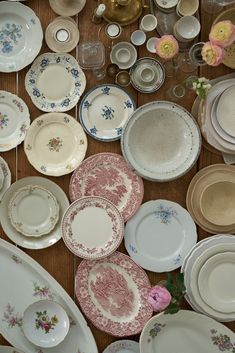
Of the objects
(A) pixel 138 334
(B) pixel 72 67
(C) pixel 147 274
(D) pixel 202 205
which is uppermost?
(B) pixel 72 67

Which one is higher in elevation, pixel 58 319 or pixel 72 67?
pixel 72 67

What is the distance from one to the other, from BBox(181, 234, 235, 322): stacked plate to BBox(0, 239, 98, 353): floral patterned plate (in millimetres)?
355

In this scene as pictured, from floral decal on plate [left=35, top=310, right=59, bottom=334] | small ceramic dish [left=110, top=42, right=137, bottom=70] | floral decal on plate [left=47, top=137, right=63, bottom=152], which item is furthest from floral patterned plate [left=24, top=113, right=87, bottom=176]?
floral decal on plate [left=35, top=310, right=59, bottom=334]

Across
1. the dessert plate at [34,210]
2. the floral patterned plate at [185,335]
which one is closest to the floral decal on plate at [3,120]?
the dessert plate at [34,210]

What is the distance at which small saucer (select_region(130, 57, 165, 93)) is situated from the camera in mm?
1547

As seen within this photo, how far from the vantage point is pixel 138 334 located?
159cm

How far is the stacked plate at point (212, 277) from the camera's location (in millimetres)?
1480

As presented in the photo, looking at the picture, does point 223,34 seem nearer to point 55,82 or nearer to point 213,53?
point 213,53

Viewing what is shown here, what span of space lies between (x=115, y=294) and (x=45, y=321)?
0.76 feet

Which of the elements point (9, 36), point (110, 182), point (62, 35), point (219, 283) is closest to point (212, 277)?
point (219, 283)

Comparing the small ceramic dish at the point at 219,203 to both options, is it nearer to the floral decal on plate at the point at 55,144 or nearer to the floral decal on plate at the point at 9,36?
the floral decal on plate at the point at 55,144

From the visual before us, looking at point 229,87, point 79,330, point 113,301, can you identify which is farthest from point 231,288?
point 229,87

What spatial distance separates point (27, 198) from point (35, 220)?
0.07 meters

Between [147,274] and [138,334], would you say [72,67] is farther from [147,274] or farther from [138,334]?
[138,334]
